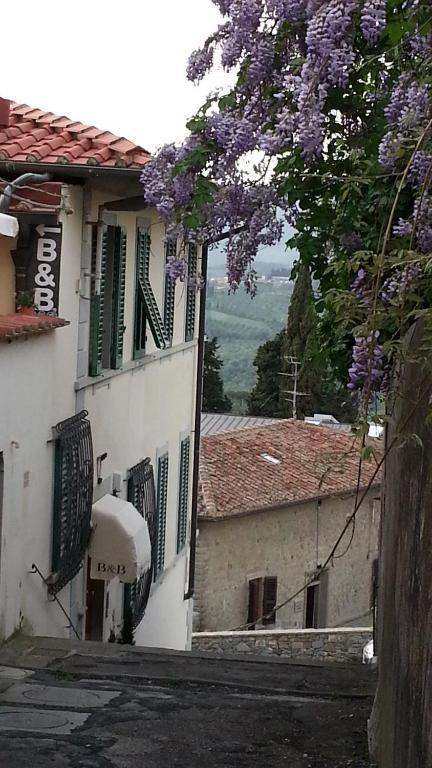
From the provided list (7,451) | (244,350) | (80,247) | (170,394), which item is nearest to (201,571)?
(170,394)

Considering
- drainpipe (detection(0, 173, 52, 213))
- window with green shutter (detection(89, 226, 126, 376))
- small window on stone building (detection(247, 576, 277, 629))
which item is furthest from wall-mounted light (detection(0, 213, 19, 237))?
small window on stone building (detection(247, 576, 277, 629))

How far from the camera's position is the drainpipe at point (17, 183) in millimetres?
10312

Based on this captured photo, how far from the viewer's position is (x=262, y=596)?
88.4 feet

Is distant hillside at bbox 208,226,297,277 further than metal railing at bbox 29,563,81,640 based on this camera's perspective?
No

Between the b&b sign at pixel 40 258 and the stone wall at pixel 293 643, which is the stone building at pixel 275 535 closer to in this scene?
the stone wall at pixel 293 643

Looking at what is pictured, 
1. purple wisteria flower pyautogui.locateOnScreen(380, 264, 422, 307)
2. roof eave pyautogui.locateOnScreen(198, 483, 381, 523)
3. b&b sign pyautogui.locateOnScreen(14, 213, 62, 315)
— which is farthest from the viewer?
roof eave pyautogui.locateOnScreen(198, 483, 381, 523)

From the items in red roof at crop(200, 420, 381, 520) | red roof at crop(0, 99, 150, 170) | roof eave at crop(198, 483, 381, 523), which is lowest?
roof eave at crop(198, 483, 381, 523)

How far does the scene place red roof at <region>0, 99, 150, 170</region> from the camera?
470 inches

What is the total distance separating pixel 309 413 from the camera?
152 feet

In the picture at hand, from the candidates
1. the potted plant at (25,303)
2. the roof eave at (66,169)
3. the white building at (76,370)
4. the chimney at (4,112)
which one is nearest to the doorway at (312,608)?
the white building at (76,370)

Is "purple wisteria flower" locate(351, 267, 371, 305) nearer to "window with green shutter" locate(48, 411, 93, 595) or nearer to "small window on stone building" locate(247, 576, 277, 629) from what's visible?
"window with green shutter" locate(48, 411, 93, 595)

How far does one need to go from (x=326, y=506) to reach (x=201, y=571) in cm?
398

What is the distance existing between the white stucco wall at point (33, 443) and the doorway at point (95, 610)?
1200 mm

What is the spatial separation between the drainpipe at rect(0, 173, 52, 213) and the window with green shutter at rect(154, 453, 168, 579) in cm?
602
